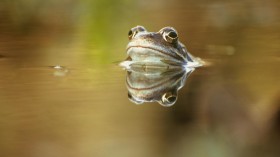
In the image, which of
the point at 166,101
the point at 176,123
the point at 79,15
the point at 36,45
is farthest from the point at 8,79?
the point at 79,15

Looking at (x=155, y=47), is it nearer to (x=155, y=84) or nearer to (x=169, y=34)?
(x=169, y=34)

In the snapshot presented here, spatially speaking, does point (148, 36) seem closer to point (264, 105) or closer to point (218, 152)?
point (264, 105)

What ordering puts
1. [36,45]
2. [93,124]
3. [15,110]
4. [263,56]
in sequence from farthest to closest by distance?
[36,45], [263,56], [15,110], [93,124]

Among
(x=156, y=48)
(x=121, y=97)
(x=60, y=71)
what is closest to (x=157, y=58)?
(x=156, y=48)

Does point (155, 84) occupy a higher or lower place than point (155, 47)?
lower

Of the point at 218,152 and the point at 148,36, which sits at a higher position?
the point at 148,36

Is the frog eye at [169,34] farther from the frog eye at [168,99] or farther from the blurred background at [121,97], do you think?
the frog eye at [168,99]

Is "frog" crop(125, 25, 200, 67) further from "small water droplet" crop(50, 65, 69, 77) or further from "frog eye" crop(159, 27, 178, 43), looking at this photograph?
"small water droplet" crop(50, 65, 69, 77)
